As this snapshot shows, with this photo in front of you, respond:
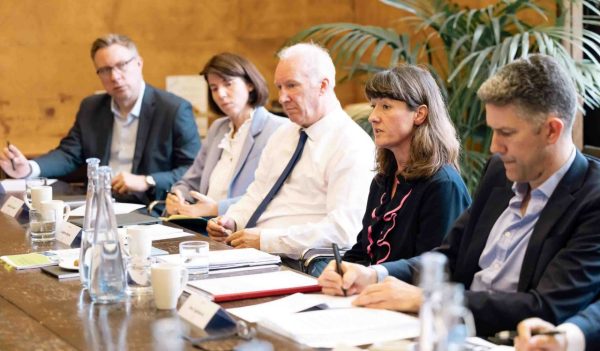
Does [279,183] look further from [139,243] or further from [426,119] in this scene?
[139,243]

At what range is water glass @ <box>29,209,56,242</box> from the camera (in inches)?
129

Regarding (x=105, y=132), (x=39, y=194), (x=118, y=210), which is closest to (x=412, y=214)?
(x=39, y=194)

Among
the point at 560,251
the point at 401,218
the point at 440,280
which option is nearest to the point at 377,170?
the point at 401,218

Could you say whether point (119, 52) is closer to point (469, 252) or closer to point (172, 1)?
point (172, 1)

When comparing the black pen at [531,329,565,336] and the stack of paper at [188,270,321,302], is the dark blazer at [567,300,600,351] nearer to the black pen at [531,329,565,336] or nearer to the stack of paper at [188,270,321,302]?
the black pen at [531,329,565,336]

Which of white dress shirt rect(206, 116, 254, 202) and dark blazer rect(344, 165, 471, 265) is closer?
dark blazer rect(344, 165, 471, 265)

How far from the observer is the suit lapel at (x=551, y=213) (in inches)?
89.6

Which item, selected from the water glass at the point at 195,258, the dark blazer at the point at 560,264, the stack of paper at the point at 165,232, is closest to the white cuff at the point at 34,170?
the stack of paper at the point at 165,232

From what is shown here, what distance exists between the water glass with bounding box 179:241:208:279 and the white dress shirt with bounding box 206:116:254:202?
1935 mm

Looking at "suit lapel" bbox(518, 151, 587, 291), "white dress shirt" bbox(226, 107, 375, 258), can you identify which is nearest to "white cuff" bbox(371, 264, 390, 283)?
"suit lapel" bbox(518, 151, 587, 291)

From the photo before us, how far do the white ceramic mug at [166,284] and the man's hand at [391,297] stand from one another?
0.42m

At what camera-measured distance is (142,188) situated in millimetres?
5012

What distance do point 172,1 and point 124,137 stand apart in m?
1.51

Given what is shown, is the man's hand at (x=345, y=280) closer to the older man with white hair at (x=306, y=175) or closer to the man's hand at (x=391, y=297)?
the man's hand at (x=391, y=297)
